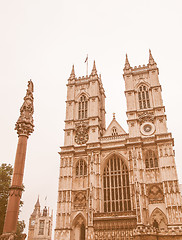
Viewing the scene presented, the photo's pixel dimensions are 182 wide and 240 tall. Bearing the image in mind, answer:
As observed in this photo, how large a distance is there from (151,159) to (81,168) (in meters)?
9.38

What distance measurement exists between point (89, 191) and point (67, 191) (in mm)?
3021

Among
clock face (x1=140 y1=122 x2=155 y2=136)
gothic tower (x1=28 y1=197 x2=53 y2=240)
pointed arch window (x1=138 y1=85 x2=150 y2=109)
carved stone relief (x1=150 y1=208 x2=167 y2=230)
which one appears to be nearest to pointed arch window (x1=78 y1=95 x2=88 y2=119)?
pointed arch window (x1=138 y1=85 x2=150 y2=109)

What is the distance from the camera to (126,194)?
33375 millimetres

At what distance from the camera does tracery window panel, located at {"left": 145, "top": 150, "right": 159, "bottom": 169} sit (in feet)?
111

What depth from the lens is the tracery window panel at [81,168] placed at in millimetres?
36156

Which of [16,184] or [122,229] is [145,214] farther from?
[16,184]

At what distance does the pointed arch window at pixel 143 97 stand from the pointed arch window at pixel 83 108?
809 centimetres

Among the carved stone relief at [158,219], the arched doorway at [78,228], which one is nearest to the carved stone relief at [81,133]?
the arched doorway at [78,228]

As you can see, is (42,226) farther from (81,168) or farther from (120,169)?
(120,169)

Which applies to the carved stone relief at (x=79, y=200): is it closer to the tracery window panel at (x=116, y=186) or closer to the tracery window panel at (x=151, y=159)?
the tracery window panel at (x=116, y=186)

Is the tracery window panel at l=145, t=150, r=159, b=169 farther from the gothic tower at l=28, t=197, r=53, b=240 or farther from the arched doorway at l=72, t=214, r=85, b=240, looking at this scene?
the gothic tower at l=28, t=197, r=53, b=240

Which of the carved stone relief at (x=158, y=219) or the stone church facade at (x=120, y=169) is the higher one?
the stone church facade at (x=120, y=169)

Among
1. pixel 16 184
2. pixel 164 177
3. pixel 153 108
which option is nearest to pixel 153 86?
pixel 153 108

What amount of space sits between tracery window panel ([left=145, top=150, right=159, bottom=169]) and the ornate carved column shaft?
19.4m
